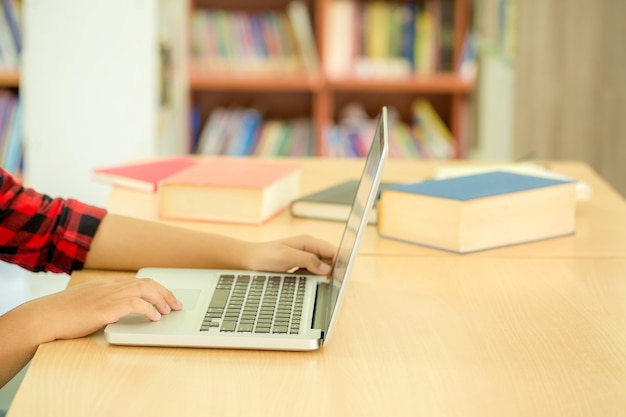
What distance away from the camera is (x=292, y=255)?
1.18 metres

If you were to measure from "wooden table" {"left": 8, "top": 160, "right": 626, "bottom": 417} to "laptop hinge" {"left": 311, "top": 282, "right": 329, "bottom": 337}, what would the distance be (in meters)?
0.02

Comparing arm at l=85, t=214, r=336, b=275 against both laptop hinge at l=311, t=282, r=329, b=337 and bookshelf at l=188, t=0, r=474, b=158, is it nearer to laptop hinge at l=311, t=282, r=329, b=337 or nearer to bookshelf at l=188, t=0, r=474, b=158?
laptop hinge at l=311, t=282, r=329, b=337

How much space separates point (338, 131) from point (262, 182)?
234cm

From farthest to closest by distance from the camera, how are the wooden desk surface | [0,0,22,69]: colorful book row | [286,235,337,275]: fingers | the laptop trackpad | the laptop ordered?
1. [0,0,22,69]: colorful book row
2. [286,235,337,275]: fingers
3. the laptop trackpad
4. the laptop
5. the wooden desk surface

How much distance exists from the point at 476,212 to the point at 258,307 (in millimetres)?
457

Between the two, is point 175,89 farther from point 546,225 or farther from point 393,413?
A: point 393,413

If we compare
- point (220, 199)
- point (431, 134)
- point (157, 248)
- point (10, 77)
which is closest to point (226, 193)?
point (220, 199)

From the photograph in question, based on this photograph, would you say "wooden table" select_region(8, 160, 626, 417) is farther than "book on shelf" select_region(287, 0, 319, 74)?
No

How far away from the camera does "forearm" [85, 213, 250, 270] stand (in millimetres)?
1222

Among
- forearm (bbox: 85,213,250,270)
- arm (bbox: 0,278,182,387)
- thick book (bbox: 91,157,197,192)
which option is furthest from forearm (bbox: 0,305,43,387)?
thick book (bbox: 91,157,197,192)

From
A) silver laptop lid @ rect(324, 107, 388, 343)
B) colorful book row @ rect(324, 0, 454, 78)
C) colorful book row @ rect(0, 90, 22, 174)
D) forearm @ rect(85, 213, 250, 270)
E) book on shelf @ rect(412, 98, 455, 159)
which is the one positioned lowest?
book on shelf @ rect(412, 98, 455, 159)

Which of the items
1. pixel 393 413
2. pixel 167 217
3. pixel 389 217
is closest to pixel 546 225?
pixel 389 217

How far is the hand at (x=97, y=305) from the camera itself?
95 cm

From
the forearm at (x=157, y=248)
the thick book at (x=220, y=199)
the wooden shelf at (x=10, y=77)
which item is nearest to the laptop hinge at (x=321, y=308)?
the forearm at (x=157, y=248)
